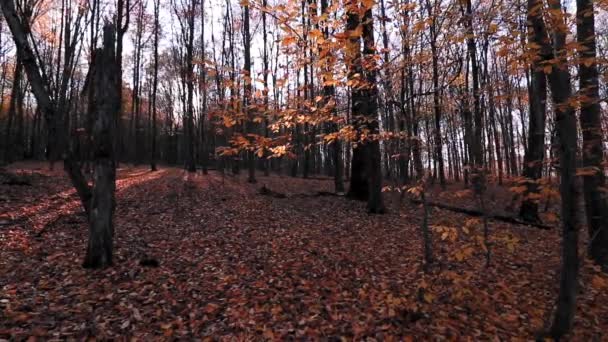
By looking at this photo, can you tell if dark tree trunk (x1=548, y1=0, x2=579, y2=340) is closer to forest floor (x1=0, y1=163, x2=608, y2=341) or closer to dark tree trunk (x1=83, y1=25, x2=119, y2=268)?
forest floor (x1=0, y1=163, x2=608, y2=341)

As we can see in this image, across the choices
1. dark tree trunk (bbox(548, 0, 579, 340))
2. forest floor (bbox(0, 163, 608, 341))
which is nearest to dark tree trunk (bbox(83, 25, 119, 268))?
forest floor (bbox(0, 163, 608, 341))

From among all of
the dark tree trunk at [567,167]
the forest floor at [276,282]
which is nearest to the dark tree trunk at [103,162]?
the forest floor at [276,282]

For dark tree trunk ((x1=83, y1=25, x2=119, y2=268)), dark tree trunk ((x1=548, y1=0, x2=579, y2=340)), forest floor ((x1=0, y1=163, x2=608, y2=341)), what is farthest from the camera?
dark tree trunk ((x1=83, y1=25, x2=119, y2=268))

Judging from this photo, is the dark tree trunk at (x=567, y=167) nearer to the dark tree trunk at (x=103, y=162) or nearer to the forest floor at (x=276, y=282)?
the forest floor at (x=276, y=282)

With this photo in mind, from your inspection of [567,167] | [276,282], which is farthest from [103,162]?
[567,167]

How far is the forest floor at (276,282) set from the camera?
3725 millimetres

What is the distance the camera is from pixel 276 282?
5.01 metres

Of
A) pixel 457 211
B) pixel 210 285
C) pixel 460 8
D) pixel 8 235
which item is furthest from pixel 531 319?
pixel 8 235

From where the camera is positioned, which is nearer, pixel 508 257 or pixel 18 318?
pixel 18 318

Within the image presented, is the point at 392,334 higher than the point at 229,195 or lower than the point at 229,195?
lower

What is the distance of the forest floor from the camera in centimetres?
372

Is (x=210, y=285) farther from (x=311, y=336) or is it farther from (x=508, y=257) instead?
(x=508, y=257)

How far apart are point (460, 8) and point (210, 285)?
5065 mm

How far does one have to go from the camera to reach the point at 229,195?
40.1ft
